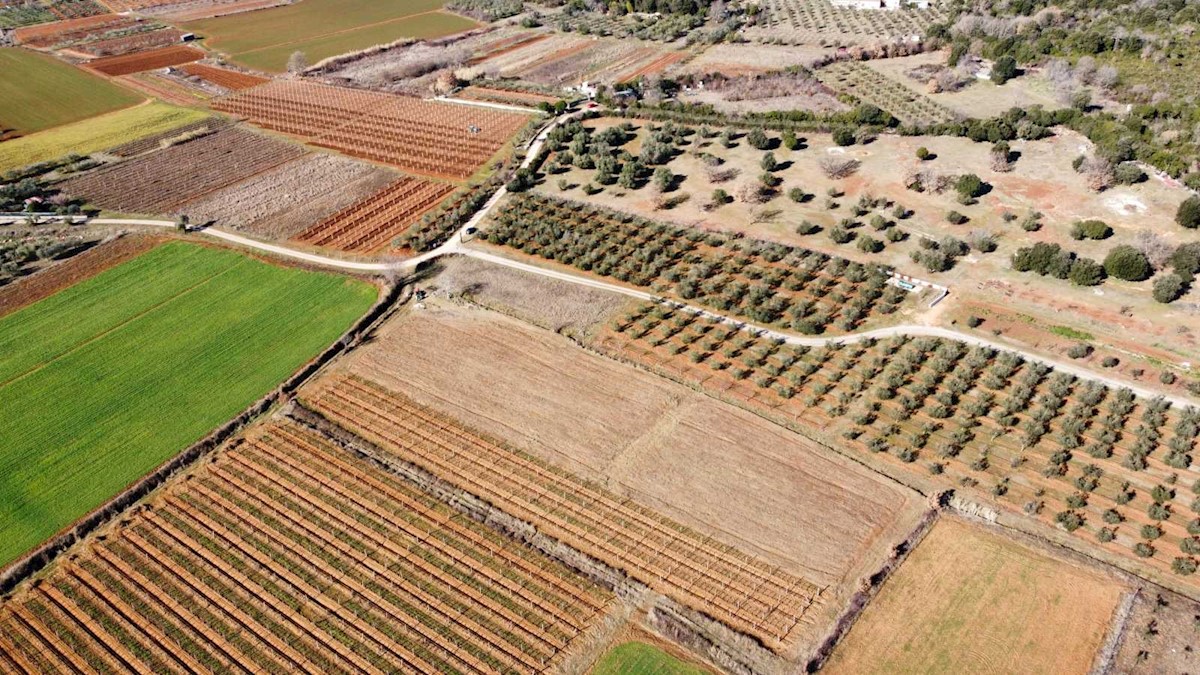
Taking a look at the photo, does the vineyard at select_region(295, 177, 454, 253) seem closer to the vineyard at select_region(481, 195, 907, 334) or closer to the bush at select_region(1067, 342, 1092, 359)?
the vineyard at select_region(481, 195, 907, 334)

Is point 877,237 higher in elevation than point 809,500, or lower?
higher

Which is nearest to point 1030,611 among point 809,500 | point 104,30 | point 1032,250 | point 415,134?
point 809,500

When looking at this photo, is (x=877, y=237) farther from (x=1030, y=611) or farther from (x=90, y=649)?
(x=90, y=649)

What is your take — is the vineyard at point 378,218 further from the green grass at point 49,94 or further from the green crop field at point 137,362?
the green grass at point 49,94

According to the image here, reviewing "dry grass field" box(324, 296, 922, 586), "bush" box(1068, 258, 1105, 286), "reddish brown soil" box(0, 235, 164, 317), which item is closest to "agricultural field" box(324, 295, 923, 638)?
"dry grass field" box(324, 296, 922, 586)

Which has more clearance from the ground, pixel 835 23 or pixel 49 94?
pixel 835 23

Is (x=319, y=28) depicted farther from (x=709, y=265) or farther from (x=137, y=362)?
(x=709, y=265)

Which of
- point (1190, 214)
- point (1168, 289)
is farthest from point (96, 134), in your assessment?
point (1190, 214)
